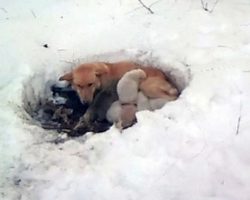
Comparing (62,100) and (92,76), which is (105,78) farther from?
(62,100)

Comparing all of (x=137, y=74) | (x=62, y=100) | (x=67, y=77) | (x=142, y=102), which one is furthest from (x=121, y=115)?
(x=62, y=100)

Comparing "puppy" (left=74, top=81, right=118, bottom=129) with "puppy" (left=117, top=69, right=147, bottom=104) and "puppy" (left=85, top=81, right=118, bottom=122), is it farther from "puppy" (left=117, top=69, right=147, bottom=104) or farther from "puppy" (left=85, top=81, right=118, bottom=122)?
"puppy" (left=117, top=69, right=147, bottom=104)

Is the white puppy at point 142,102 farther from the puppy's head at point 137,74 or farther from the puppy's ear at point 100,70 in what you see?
the puppy's ear at point 100,70

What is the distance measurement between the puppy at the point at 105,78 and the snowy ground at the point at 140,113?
0.52 feet

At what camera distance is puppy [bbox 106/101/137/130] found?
417 cm

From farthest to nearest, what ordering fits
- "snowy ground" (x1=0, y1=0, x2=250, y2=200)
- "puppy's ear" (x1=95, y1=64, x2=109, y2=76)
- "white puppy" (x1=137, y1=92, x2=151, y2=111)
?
"puppy's ear" (x1=95, y1=64, x2=109, y2=76) → "white puppy" (x1=137, y1=92, x2=151, y2=111) → "snowy ground" (x1=0, y1=0, x2=250, y2=200)

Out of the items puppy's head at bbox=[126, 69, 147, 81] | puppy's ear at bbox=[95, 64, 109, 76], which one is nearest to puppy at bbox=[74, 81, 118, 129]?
puppy's ear at bbox=[95, 64, 109, 76]

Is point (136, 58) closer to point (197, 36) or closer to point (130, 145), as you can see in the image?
point (197, 36)

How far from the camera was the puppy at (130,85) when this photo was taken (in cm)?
433

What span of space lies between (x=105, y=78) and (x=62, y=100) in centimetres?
40

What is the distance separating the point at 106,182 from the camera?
3514 mm

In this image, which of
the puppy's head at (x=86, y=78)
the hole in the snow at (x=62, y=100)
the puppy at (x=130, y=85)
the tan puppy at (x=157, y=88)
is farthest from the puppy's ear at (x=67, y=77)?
the tan puppy at (x=157, y=88)

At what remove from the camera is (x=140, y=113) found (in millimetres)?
3959

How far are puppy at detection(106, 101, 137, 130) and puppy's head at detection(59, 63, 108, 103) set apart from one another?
17cm
